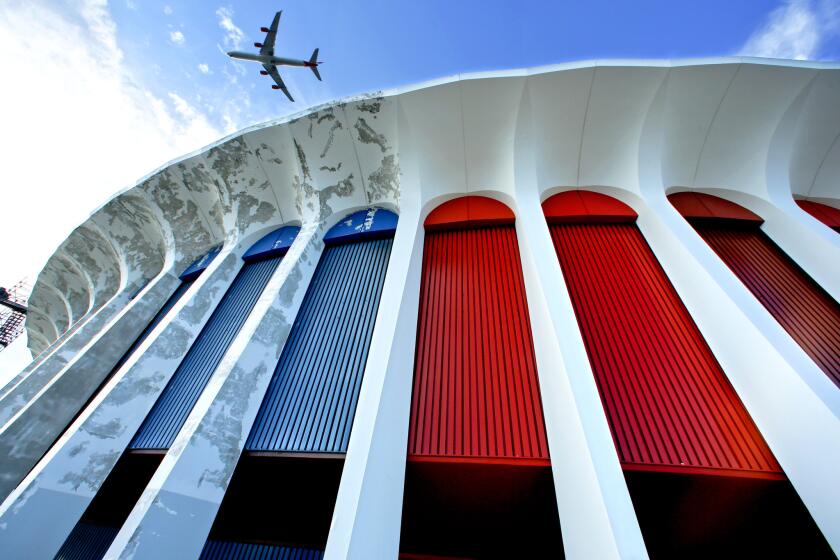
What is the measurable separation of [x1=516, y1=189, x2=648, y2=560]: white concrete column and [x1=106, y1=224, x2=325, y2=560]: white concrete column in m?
4.53

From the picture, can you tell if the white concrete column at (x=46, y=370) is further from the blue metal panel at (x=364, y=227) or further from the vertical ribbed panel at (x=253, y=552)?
the blue metal panel at (x=364, y=227)

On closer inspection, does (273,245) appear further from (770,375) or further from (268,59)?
(770,375)

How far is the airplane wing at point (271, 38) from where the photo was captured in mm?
9625

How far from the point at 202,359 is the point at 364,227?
4780 millimetres

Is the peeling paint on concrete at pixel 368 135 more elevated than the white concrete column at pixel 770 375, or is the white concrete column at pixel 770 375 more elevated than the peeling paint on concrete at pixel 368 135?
the peeling paint on concrete at pixel 368 135

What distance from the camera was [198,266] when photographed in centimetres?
997

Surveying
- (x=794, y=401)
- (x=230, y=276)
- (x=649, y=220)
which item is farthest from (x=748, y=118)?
(x=230, y=276)

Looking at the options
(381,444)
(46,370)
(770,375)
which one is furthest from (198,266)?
(770,375)

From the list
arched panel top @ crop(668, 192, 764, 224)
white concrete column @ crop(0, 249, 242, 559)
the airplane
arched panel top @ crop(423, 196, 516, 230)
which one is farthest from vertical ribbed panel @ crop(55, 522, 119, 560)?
arched panel top @ crop(668, 192, 764, 224)

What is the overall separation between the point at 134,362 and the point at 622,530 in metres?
8.18

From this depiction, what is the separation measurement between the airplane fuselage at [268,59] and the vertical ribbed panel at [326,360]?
7331mm

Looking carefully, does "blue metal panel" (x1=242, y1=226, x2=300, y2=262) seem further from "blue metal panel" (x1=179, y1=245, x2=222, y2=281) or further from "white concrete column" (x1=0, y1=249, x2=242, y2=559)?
"blue metal panel" (x1=179, y1=245, x2=222, y2=281)

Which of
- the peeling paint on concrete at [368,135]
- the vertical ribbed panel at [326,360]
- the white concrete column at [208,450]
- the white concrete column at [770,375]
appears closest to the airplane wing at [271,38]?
the peeling paint on concrete at [368,135]

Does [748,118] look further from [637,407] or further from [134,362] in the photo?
[134,362]
